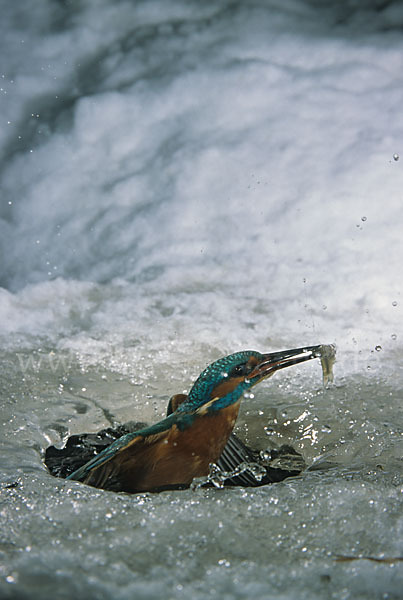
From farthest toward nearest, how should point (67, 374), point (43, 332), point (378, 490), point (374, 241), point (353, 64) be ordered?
1. point (353, 64)
2. point (374, 241)
3. point (43, 332)
4. point (67, 374)
5. point (378, 490)

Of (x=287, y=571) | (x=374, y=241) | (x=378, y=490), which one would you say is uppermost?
(x=287, y=571)

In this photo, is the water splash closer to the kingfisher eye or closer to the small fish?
the kingfisher eye

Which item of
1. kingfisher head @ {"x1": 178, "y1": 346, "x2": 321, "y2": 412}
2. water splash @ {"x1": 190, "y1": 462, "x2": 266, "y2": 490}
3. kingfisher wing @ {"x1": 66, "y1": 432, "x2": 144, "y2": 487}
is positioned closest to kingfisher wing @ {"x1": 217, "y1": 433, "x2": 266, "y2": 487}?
water splash @ {"x1": 190, "y1": 462, "x2": 266, "y2": 490}

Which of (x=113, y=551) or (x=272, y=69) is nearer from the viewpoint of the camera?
(x=113, y=551)

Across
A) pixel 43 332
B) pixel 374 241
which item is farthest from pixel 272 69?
Result: pixel 43 332

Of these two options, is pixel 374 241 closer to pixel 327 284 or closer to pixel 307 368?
pixel 327 284

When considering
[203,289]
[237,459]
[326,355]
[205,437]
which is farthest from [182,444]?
[203,289]
